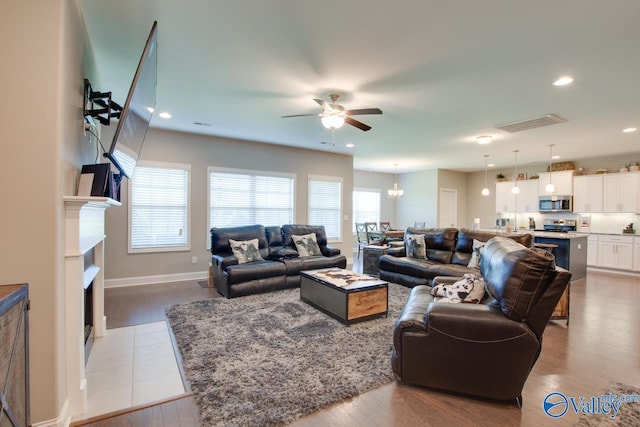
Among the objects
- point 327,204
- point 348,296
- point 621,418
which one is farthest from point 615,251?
point 348,296

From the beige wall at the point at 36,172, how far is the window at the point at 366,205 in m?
8.68

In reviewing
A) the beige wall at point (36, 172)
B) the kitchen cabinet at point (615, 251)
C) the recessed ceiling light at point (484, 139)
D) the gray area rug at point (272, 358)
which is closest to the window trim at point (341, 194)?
the recessed ceiling light at point (484, 139)

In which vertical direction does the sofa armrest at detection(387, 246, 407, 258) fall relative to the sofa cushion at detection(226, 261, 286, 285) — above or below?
above

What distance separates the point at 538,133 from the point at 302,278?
4.67 meters

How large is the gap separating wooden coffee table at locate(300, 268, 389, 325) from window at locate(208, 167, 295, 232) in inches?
106

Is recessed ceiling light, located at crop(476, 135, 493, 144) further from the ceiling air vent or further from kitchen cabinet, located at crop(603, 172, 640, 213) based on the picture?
kitchen cabinet, located at crop(603, 172, 640, 213)

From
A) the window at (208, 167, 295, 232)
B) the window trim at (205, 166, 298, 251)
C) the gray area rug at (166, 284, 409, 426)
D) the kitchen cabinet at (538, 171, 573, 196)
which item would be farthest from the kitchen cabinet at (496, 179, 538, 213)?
the gray area rug at (166, 284, 409, 426)

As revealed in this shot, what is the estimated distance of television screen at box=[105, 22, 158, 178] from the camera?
6.66 feet

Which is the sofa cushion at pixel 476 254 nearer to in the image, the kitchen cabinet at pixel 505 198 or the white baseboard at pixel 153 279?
the white baseboard at pixel 153 279

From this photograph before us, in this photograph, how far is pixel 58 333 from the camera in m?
1.69

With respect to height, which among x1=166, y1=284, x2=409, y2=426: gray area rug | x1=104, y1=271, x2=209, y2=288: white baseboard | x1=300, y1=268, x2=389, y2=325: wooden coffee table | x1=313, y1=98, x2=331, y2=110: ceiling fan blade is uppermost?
x1=313, y1=98, x2=331, y2=110: ceiling fan blade

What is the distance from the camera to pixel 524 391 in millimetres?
2197

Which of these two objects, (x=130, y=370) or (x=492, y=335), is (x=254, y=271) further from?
(x=492, y=335)

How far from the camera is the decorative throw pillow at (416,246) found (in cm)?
521
